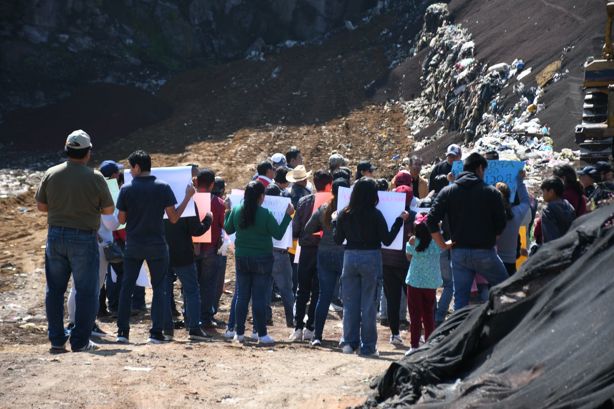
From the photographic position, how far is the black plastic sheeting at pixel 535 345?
5.67m

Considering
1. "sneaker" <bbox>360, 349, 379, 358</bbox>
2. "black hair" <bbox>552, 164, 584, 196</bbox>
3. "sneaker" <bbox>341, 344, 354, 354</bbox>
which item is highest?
"black hair" <bbox>552, 164, 584, 196</bbox>

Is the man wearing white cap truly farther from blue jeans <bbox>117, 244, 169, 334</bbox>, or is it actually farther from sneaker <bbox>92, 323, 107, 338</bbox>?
sneaker <bbox>92, 323, 107, 338</bbox>

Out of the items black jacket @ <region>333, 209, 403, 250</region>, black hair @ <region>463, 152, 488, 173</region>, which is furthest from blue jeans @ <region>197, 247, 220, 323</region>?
black hair @ <region>463, 152, 488, 173</region>

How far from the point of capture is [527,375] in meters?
6.13

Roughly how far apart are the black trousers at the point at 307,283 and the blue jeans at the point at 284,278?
23.7 inches

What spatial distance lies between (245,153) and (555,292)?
2116cm

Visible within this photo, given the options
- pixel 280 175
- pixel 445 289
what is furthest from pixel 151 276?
pixel 445 289

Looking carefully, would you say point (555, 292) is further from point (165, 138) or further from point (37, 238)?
point (165, 138)

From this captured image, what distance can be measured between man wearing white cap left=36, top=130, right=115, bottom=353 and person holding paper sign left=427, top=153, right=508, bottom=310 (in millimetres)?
2970

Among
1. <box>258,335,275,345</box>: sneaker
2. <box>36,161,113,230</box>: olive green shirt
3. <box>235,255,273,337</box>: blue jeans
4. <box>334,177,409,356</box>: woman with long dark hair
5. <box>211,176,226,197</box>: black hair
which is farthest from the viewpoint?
<box>211,176,226,197</box>: black hair

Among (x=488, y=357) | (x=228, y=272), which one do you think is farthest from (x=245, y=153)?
(x=488, y=357)

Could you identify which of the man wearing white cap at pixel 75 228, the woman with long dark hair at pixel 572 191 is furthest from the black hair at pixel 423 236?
the man wearing white cap at pixel 75 228

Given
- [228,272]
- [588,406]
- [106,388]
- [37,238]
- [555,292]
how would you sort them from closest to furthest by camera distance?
[588,406], [555,292], [106,388], [228,272], [37,238]

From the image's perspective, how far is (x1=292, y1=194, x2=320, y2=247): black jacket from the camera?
1105 centimetres
